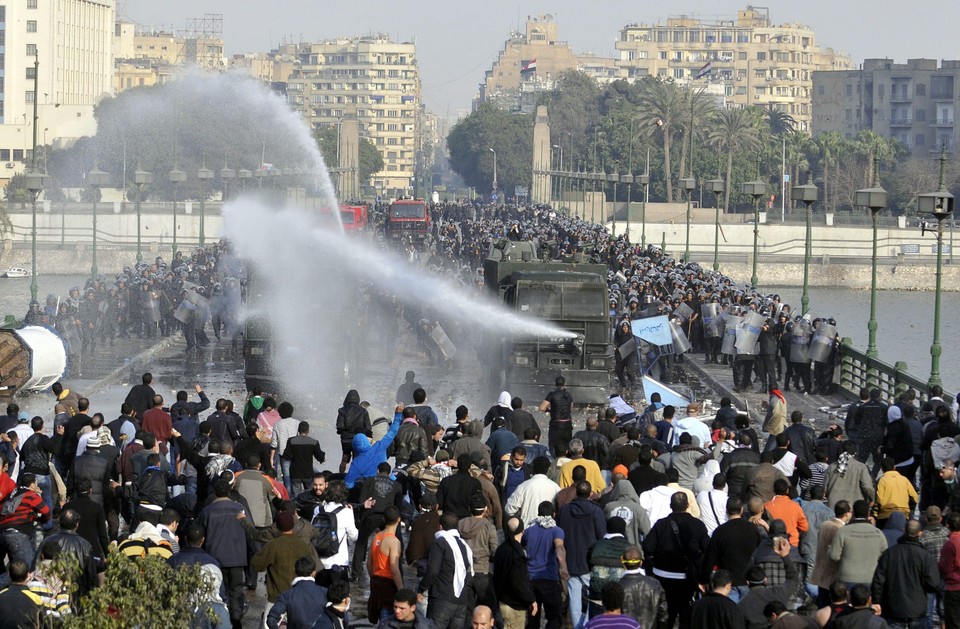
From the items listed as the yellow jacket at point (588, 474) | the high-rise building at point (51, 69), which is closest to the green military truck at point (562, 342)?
the yellow jacket at point (588, 474)

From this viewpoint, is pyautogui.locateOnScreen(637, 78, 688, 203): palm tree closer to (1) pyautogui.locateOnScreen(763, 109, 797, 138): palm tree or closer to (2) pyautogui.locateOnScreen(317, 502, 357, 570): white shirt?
(1) pyautogui.locateOnScreen(763, 109, 797, 138): palm tree

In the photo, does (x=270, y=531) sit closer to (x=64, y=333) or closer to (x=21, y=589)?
(x=21, y=589)

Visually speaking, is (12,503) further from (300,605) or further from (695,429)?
(695,429)

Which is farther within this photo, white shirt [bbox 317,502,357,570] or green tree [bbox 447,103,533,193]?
green tree [bbox 447,103,533,193]

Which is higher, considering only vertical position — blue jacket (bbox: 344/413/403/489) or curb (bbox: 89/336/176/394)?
blue jacket (bbox: 344/413/403/489)

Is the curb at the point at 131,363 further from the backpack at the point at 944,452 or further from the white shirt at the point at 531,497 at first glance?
the white shirt at the point at 531,497

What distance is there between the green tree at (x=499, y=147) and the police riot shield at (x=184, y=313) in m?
126

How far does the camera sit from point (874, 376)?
28.7 m

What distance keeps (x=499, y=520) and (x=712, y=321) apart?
2093 cm

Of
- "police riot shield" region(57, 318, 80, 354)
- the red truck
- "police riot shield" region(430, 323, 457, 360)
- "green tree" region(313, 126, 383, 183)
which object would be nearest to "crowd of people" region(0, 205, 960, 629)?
"police riot shield" region(57, 318, 80, 354)

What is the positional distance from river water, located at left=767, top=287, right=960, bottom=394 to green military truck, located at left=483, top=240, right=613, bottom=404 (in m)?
24.2

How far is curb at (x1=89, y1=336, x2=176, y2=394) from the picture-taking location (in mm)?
30375

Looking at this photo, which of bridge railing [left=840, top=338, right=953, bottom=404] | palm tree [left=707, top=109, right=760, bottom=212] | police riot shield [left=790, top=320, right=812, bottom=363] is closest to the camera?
bridge railing [left=840, top=338, right=953, bottom=404]

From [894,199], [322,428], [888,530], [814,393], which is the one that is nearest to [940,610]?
[888,530]
